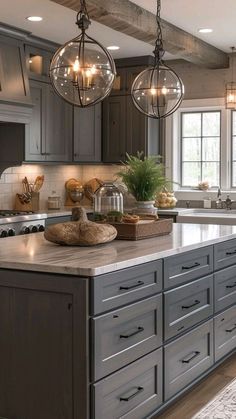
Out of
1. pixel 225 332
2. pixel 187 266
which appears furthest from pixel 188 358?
pixel 225 332

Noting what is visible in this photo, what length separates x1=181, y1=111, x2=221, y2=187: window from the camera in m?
7.50

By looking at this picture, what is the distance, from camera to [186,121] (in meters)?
7.70

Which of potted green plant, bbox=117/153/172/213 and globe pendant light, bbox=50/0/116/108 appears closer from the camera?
globe pendant light, bbox=50/0/116/108

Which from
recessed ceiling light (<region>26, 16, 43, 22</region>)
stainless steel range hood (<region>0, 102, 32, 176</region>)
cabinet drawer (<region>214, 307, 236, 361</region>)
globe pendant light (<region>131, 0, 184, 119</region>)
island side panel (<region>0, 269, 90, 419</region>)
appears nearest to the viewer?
island side panel (<region>0, 269, 90, 419</region>)

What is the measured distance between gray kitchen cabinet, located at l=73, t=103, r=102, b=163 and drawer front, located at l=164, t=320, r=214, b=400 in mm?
3662

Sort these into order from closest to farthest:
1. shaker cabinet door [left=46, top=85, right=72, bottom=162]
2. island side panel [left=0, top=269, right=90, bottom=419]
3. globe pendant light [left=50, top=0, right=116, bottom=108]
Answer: island side panel [left=0, top=269, right=90, bottom=419]
globe pendant light [left=50, top=0, right=116, bottom=108]
shaker cabinet door [left=46, top=85, right=72, bottom=162]

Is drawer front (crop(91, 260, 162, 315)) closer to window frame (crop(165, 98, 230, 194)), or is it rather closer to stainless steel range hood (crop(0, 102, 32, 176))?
stainless steel range hood (crop(0, 102, 32, 176))

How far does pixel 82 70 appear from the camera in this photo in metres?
3.35

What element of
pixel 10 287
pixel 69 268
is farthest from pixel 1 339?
pixel 69 268

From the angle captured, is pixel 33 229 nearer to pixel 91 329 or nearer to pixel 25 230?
pixel 25 230

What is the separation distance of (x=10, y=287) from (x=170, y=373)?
111 centimetres

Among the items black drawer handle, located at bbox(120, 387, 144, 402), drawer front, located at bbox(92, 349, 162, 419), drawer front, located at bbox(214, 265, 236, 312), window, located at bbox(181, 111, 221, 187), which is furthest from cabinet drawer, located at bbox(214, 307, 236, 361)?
window, located at bbox(181, 111, 221, 187)

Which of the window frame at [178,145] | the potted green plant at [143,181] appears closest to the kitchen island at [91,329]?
the potted green plant at [143,181]

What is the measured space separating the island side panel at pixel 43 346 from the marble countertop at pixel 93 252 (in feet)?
0.17
